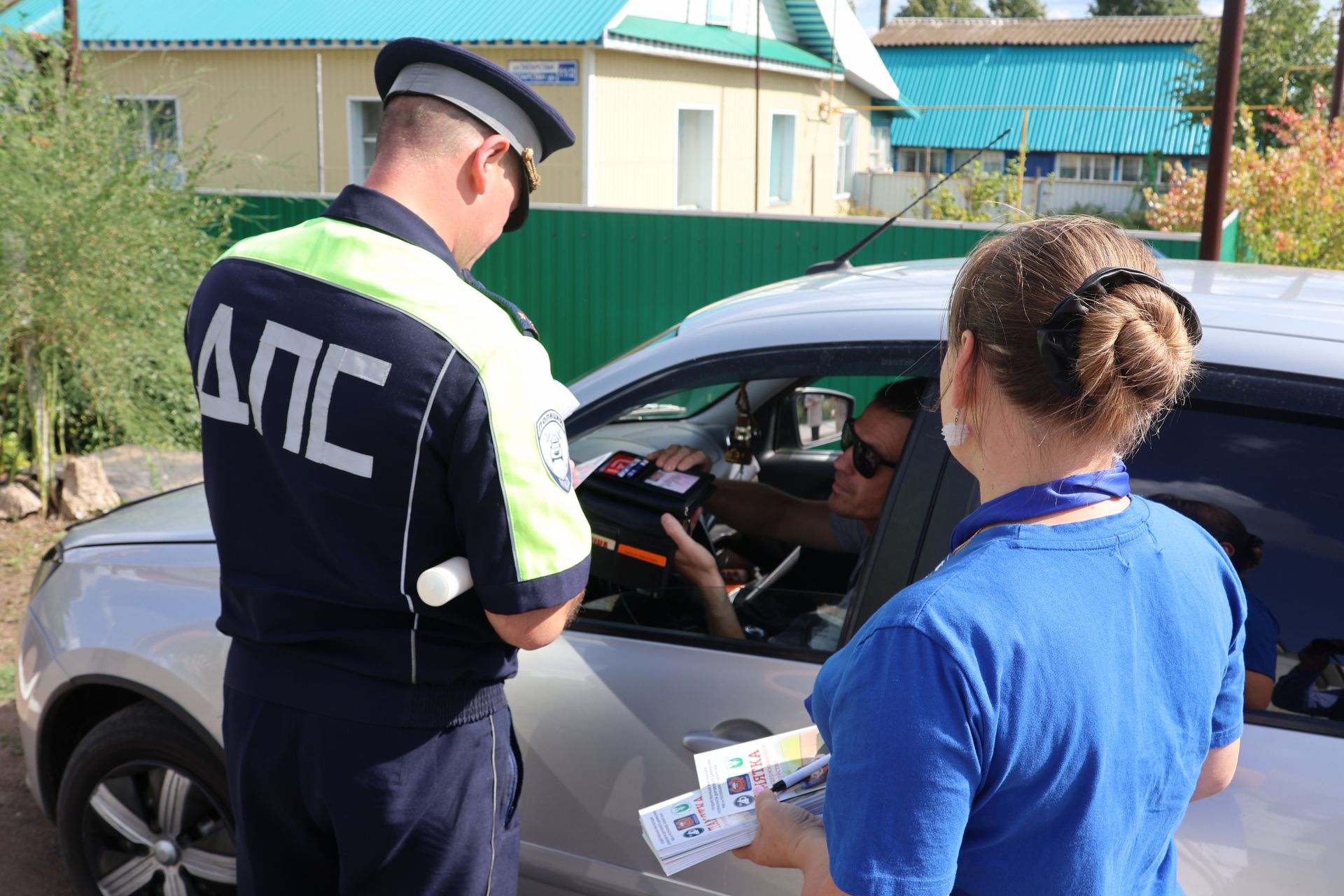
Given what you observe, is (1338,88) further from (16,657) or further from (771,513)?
(16,657)

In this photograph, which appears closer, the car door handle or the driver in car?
the car door handle

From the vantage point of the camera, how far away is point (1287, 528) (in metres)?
1.80

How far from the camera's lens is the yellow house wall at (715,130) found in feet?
48.0

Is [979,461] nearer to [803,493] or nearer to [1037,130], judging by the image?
[803,493]

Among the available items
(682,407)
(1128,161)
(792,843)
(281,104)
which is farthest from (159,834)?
(1128,161)

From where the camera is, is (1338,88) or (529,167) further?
(1338,88)

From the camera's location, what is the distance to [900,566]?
2031 mm

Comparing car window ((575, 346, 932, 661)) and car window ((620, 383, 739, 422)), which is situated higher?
car window ((620, 383, 739, 422))

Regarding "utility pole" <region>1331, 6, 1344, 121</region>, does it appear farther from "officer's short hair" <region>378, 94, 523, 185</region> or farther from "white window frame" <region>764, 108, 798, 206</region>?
"officer's short hair" <region>378, 94, 523, 185</region>

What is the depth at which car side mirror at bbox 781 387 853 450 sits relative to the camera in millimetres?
3768

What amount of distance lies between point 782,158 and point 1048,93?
16.5 metres

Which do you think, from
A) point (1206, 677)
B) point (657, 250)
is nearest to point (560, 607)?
point (1206, 677)

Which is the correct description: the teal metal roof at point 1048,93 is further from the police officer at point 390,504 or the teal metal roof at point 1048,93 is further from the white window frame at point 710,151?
the police officer at point 390,504

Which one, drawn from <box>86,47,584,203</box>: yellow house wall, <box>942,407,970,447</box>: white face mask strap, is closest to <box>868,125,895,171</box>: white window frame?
<box>86,47,584,203</box>: yellow house wall
